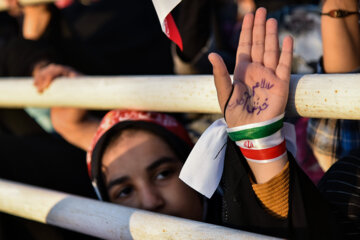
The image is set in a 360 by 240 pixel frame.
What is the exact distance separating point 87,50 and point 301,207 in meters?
1.32

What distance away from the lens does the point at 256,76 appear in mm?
591

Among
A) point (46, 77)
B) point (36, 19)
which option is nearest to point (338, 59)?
point (46, 77)

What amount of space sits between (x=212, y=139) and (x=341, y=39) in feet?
1.02

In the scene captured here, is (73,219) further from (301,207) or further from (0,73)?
(0,73)

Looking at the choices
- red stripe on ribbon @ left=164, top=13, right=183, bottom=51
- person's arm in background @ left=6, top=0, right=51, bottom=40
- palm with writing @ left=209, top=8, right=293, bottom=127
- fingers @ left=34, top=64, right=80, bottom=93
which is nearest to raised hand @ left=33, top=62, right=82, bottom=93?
fingers @ left=34, top=64, right=80, bottom=93

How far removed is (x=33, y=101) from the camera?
91 cm

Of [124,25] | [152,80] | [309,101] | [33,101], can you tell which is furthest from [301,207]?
[124,25]

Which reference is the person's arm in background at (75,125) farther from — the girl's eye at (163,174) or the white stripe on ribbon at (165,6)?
the white stripe on ribbon at (165,6)

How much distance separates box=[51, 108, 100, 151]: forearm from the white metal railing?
358 millimetres

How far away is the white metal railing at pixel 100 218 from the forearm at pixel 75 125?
0.36 metres

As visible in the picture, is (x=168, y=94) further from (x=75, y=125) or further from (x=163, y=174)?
(x=75, y=125)

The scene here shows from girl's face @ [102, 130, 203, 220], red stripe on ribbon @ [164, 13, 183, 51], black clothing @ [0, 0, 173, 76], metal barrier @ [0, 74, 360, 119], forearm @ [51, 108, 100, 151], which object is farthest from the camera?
black clothing @ [0, 0, 173, 76]

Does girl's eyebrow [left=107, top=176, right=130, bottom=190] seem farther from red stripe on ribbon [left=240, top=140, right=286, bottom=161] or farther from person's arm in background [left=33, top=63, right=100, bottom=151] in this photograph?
red stripe on ribbon [left=240, top=140, right=286, bottom=161]

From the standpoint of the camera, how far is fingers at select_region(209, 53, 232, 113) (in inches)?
23.0
